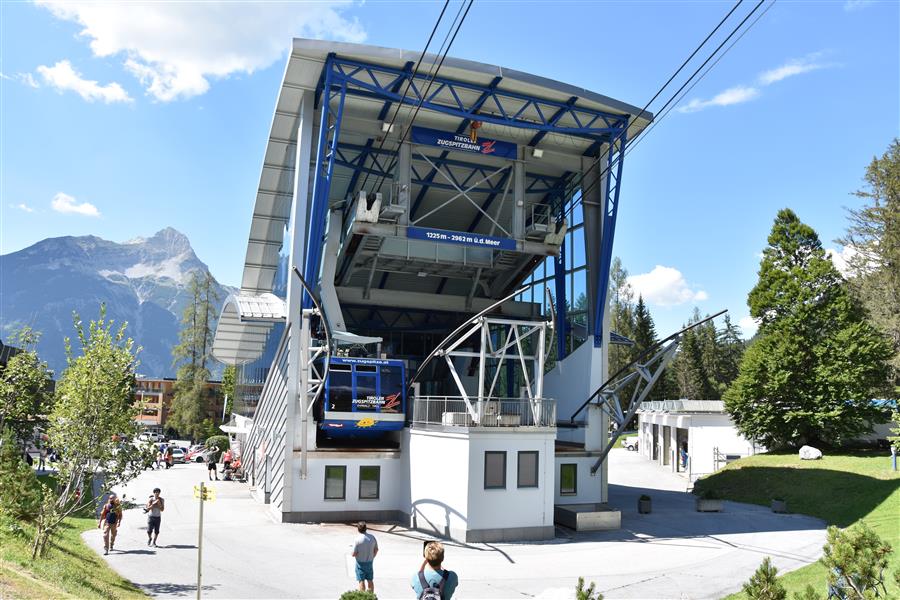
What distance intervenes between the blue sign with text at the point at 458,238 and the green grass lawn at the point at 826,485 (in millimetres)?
16388

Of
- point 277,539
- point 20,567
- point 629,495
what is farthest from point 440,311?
point 20,567

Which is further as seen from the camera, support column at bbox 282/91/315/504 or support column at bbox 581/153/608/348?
support column at bbox 581/153/608/348

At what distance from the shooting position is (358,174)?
113ft

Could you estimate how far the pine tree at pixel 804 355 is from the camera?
36.7m

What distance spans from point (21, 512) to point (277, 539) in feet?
26.7

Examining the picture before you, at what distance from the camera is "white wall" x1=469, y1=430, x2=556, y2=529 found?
22.0 m

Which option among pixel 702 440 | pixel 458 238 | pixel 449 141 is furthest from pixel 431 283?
pixel 702 440

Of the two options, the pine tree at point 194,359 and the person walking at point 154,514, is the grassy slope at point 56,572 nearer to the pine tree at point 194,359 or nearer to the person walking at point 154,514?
the person walking at point 154,514

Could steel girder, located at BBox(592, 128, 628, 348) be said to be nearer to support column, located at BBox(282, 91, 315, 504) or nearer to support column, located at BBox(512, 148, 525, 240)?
support column, located at BBox(512, 148, 525, 240)

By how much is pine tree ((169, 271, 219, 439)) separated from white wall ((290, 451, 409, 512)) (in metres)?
51.1

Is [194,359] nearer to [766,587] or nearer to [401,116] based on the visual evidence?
[401,116]

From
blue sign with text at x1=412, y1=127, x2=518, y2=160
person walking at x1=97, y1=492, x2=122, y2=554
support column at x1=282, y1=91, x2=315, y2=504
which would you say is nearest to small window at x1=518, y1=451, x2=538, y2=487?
support column at x1=282, y1=91, x2=315, y2=504

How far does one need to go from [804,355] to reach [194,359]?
196 ft

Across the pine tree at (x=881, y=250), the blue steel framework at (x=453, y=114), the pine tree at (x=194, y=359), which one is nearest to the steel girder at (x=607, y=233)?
the blue steel framework at (x=453, y=114)
